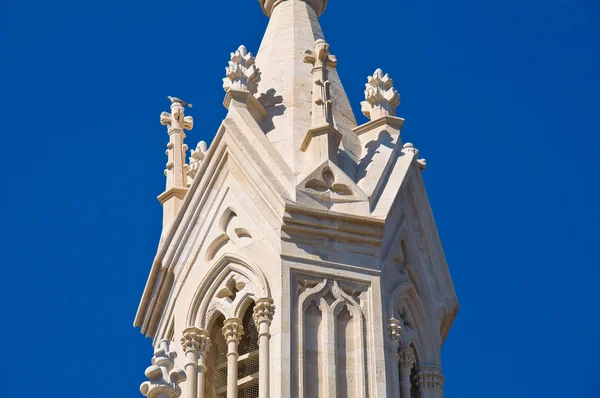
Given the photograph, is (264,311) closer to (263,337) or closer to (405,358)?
(263,337)

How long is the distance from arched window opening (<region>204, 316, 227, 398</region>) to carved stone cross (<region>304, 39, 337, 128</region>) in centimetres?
393

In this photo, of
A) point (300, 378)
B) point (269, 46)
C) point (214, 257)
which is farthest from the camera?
point (269, 46)

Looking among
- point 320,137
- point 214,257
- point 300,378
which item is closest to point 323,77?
point 320,137

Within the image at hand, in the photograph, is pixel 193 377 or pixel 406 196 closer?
pixel 193 377

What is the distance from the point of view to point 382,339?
35.9 meters

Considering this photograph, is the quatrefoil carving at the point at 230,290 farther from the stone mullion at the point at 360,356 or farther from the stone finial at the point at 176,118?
the stone finial at the point at 176,118

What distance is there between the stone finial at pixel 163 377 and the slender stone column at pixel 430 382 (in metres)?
5.03

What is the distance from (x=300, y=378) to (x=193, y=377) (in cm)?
223

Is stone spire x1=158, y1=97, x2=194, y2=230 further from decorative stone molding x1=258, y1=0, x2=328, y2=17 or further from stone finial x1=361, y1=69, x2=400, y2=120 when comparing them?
stone finial x1=361, y1=69, x2=400, y2=120

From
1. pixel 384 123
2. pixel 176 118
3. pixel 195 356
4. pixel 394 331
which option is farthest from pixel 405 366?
pixel 176 118

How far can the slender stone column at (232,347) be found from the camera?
1404 inches

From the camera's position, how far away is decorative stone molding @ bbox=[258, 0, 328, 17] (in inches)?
1714

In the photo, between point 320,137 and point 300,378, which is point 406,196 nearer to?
point 320,137

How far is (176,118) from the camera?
137 ft
